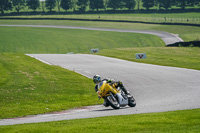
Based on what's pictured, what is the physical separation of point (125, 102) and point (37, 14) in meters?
109

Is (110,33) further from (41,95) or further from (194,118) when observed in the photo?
(194,118)

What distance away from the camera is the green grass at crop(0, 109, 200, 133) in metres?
10.9

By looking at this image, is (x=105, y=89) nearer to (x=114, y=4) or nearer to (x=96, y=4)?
(x=114, y=4)

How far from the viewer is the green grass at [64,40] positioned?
6647 centimetres

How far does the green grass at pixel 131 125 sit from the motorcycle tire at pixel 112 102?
2504mm

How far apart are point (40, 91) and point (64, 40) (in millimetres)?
56193

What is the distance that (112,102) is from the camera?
52.2ft

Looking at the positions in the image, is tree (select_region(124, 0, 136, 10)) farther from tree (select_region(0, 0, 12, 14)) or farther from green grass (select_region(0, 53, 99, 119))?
green grass (select_region(0, 53, 99, 119))

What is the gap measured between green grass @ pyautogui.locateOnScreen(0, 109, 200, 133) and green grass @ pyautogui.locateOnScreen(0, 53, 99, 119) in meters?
4.19

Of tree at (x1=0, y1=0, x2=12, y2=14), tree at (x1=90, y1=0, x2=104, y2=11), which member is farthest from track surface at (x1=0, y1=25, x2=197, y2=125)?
tree at (x1=90, y1=0, x2=104, y2=11)

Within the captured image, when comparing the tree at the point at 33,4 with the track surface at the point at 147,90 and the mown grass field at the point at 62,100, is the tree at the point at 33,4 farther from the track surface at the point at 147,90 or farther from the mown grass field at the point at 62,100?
the track surface at the point at 147,90

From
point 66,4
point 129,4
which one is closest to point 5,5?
point 66,4

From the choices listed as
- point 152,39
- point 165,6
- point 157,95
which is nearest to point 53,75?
point 157,95

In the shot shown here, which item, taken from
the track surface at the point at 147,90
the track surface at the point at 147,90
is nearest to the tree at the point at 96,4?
the track surface at the point at 147,90
